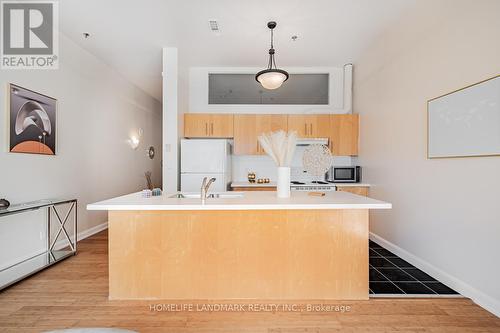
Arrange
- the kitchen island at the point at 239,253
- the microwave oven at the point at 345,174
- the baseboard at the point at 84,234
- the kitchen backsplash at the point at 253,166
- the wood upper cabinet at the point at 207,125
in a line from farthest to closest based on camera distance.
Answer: the kitchen backsplash at the point at 253,166
the wood upper cabinet at the point at 207,125
the microwave oven at the point at 345,174
the baseboard at the point at 84,234
the kitchen island at the point at 239,253

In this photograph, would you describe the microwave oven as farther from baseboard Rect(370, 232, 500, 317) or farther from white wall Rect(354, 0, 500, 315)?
baseboard Rect(370, 232, 500, 317)

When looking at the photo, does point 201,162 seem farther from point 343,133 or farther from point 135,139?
point 343,133

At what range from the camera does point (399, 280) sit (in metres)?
2.36

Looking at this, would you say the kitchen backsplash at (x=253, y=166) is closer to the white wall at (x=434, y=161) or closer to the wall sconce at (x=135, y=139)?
the white wall at (x=434, y=161)

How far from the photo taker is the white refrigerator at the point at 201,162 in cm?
367

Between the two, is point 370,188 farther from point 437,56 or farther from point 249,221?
point 249,221

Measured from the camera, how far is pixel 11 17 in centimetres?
255

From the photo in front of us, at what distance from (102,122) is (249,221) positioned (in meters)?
3.46

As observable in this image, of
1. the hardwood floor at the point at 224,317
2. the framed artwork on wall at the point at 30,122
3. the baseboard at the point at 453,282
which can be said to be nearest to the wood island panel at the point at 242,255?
the hardwood floor at the point at 224,317

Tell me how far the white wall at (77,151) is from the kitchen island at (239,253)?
1.50 metres

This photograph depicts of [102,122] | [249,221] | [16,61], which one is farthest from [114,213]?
[102,122]

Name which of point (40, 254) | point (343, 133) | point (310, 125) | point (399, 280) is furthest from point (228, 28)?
point (40, 254)

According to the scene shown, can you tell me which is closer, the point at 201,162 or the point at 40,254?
the point at 40,254

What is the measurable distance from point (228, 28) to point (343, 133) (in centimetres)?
250
